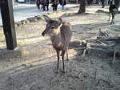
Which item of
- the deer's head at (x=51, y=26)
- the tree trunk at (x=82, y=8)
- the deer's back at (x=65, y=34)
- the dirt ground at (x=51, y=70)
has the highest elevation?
the deer's head at (x=51, y=26)

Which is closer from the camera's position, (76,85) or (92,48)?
(76,85)

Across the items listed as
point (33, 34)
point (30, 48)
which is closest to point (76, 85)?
point (30, 48)

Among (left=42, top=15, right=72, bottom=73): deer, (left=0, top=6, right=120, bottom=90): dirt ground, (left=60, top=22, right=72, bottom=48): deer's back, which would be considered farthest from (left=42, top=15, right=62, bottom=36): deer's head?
(left=0, top=6, right=120, bottom=90): dirt ground

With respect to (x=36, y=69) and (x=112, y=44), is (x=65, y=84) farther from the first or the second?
(x=112, y=44)

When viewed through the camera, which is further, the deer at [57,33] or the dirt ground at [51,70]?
the dirt ground at [51,70]

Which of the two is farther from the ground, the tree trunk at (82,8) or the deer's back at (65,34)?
the deer's back at (65,34)

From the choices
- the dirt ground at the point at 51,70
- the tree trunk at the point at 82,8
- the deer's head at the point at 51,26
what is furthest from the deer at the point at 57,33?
the tree trunk at the point at 82,8

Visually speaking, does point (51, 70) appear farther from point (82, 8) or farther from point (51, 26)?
point (82, 8)

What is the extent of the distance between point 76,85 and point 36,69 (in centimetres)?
167

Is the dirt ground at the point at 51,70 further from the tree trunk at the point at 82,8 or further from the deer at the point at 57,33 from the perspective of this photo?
the tree trunk at the point at 82,8

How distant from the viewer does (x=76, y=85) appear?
7328 millimetres

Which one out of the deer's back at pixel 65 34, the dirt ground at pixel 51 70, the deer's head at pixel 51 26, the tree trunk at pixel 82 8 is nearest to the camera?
the deer's head at pixel 51 26

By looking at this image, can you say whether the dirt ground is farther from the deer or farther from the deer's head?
the deer's head

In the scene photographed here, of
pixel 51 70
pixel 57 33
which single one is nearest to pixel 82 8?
pixel 51 70
